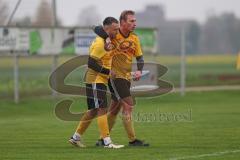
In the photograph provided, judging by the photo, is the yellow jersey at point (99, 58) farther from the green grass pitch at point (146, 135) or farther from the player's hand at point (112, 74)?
the green grass pitch at point (146, 135)

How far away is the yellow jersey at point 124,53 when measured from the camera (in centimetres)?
1423

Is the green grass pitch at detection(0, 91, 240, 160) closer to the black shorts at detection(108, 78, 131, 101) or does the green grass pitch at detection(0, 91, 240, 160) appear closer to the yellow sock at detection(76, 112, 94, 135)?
the yellow sock at detection(76, 112, 94, 135)

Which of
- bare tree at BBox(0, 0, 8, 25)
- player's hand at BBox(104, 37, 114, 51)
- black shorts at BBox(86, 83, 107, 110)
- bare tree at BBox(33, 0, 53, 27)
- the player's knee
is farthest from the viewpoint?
bare tree at BBox(33, 0, 53, 27)

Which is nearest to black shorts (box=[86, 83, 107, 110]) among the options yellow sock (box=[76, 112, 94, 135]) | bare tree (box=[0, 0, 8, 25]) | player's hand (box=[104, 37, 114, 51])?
yellow sock (box=[76, 112, 94, 135])

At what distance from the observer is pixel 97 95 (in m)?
13.9

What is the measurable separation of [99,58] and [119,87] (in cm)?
65

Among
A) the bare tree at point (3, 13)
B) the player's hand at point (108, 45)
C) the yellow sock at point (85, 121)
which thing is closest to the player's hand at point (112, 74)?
the player's hand at point (108, 45)

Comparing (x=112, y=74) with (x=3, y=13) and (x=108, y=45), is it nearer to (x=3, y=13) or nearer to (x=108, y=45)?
(x=108, y=45)

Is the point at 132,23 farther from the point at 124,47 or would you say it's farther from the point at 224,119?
the point at 224,119

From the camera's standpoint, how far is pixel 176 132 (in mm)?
16797

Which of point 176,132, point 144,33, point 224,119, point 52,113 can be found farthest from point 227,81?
point 176,132

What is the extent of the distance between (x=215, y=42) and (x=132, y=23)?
53.7 metres

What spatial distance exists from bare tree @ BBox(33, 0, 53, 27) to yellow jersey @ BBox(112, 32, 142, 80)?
15.8 m

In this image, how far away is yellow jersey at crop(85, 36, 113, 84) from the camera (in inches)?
545
